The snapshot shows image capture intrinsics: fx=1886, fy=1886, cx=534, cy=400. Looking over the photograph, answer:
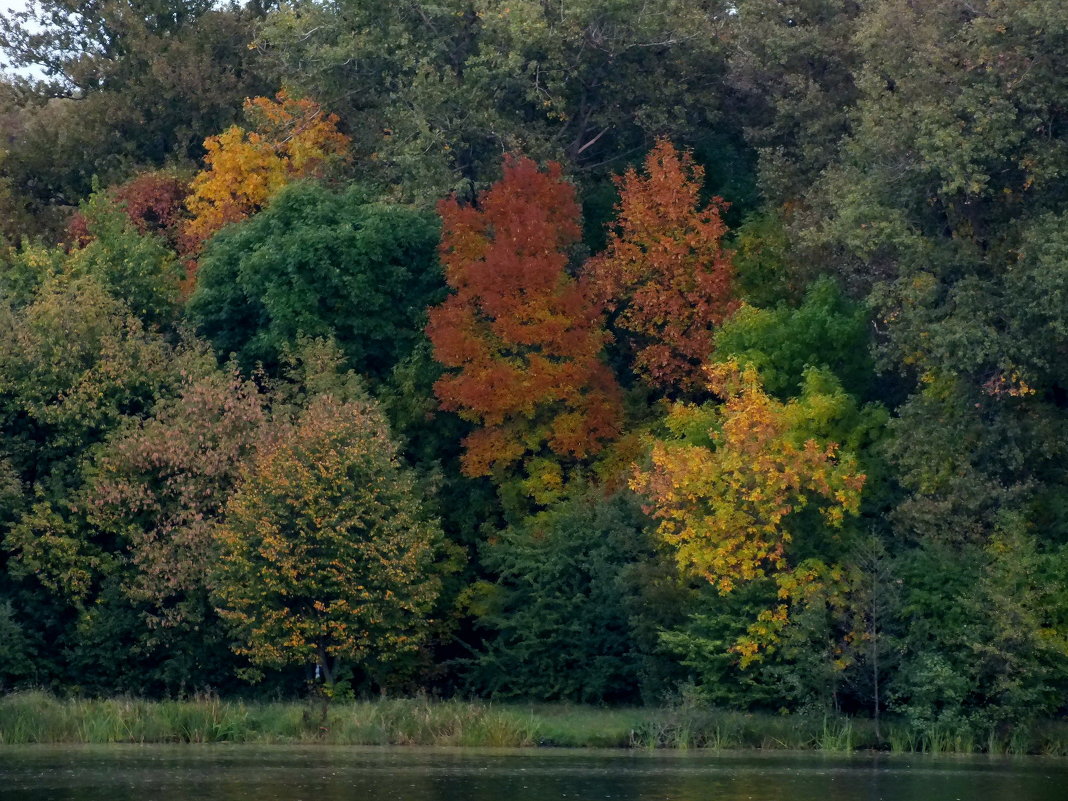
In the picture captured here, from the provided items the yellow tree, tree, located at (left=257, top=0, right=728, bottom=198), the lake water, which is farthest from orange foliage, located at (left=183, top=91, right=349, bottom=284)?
the lake water

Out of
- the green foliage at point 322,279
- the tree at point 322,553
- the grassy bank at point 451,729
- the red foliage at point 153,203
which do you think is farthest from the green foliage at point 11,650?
the red foliage at point 153,203

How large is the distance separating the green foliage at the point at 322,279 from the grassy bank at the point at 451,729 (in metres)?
13.9

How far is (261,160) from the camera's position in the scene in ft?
195

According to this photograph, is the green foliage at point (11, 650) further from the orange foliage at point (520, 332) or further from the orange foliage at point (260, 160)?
the orange foliage at point (260, 160)

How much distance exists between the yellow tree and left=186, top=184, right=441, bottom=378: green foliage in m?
11.9

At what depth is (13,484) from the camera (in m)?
47.9

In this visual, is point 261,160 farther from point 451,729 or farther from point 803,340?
point 451,729

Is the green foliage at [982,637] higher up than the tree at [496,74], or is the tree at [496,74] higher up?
the tree at [496,74]

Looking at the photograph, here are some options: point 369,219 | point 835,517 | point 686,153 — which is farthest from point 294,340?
point 835,517

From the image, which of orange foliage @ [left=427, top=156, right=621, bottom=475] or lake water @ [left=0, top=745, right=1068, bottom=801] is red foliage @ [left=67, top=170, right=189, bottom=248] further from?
lake water @ [left=0, top=745, right=1068, bottom=801]

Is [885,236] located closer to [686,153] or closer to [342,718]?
[686,153]

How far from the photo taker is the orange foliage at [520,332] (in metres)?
50.8

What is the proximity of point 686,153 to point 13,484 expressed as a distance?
21230 mm

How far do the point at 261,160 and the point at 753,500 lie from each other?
74.6 feet
